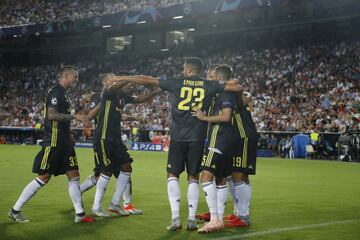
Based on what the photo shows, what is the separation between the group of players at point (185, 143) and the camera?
707 cm

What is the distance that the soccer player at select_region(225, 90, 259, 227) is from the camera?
751cm

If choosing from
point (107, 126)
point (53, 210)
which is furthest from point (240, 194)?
point (53, 210)

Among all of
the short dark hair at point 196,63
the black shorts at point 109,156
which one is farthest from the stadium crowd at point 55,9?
the short dark hair at point 196,63

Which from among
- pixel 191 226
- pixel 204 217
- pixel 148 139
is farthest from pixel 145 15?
pixel 191 226

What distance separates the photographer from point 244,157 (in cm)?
765

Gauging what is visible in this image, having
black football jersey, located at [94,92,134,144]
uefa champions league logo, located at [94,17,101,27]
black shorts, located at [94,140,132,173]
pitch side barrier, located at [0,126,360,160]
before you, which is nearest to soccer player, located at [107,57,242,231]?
black football jersey, located at [94,92,134,144]

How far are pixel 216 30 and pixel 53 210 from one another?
3449 cm

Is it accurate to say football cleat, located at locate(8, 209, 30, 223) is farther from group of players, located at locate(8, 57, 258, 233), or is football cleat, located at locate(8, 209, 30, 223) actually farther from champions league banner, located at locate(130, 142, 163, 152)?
champions league banner, located at locate(130, 142, 163, 152)

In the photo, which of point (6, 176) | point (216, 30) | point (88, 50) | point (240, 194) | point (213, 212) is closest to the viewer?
point (213, 212)

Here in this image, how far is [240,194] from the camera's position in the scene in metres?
7.56

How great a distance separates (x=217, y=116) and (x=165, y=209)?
8.43 feet

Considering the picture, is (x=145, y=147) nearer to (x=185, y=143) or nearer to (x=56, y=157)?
(x=56, y=157)

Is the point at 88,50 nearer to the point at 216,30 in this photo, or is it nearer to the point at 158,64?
the point at 158,64

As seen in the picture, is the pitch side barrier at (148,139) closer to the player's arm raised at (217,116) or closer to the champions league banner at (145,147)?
the champions league banner at (145,147)
